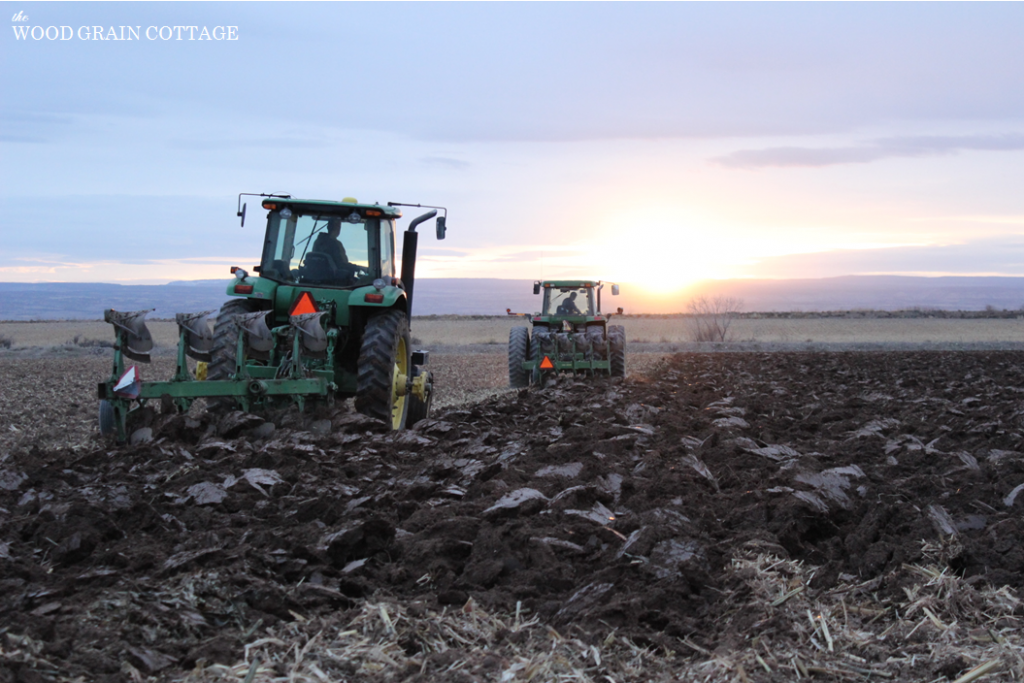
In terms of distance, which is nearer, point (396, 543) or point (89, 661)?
point (89, 661)

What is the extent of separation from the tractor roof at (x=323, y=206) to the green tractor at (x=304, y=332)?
1 cm

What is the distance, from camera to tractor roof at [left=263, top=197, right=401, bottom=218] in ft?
28.7

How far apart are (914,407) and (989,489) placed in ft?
17.0

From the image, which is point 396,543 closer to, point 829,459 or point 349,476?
point 349,476

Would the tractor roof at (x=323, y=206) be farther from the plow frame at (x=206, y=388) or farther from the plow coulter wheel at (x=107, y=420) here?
the plow coulter wheel at (x=107, y=420)

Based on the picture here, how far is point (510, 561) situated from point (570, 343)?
11804 millimetres

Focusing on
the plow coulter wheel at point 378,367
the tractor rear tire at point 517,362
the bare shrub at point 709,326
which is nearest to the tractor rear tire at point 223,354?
the plow coulter wheel at point 378,367

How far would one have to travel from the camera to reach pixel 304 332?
7.55 metres

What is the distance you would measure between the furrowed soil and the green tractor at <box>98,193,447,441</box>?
2.01 ft

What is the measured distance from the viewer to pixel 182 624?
329 cm

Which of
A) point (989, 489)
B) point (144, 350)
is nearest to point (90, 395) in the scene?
point (144, 350)

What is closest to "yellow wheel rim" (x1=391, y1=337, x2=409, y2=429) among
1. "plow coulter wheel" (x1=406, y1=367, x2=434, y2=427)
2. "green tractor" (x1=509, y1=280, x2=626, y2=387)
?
"plow coulter wheel" (x1=406, y1=367, x2=434, y2=427)

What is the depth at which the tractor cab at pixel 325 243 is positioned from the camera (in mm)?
8766

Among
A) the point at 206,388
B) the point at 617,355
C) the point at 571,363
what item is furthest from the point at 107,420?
the point at 617,355
